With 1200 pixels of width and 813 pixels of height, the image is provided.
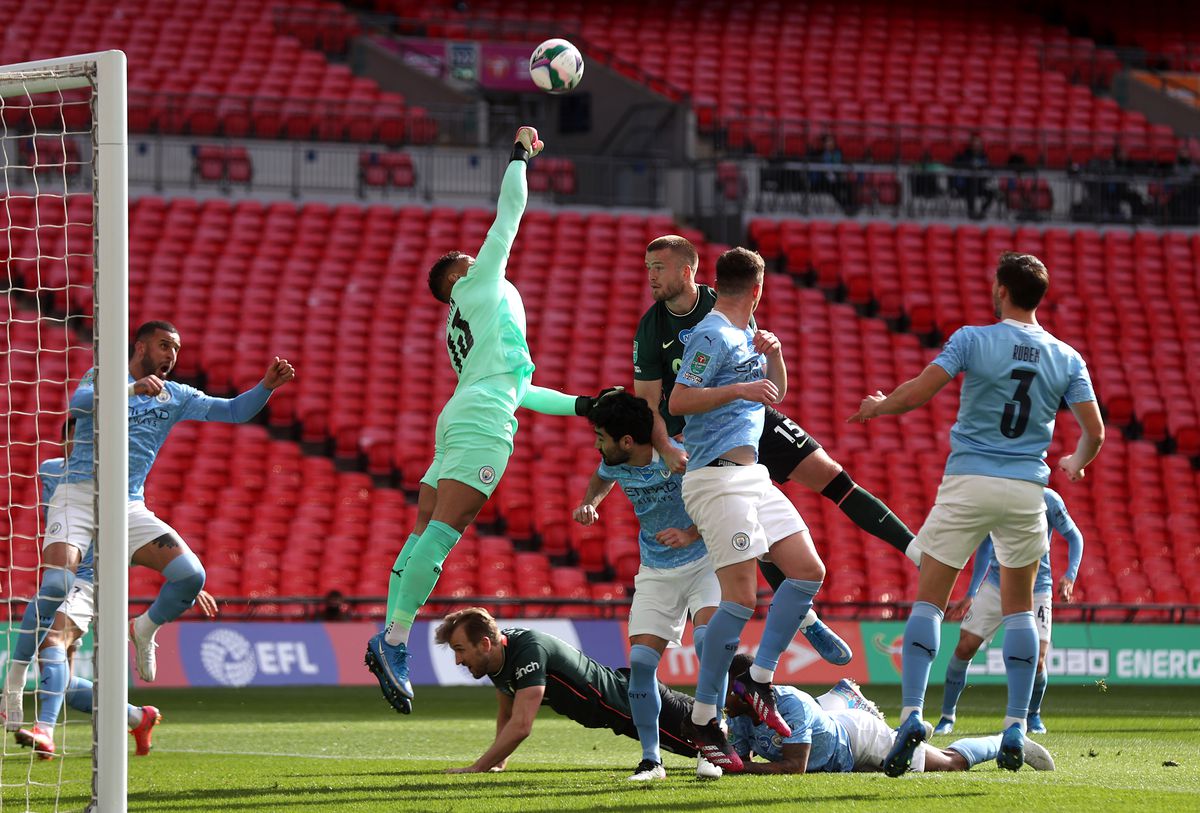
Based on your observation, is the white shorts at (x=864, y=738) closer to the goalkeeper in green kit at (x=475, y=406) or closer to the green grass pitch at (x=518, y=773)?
the green grass pitch at (x=518, y=773)

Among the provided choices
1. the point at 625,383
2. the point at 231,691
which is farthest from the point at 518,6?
the point at 231,691

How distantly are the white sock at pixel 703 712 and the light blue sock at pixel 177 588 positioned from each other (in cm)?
299

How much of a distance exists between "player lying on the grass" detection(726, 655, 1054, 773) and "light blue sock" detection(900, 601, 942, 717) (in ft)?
1.23

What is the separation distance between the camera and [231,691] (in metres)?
14.5

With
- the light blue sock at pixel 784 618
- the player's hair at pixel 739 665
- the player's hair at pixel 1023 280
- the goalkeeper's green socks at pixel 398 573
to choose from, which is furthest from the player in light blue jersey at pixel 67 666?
the player's hair at pixel 1023 280

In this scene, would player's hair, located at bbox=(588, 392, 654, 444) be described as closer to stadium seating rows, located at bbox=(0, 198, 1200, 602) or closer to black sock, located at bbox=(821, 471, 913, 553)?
black sock, located at bbox=(821, 471, 913, 553)

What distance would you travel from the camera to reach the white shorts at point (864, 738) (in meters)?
7.76

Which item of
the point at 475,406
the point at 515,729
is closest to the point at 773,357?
the point at 475,406

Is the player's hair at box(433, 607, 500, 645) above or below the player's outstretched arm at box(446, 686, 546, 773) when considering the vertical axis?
above

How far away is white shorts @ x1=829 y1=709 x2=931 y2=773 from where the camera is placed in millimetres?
7759

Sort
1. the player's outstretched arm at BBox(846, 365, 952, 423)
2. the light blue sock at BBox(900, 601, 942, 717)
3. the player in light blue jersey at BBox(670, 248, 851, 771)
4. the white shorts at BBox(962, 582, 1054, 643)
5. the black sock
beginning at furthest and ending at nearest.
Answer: the white shorts at BBox(962, 582, 1054, 643) < the black sock < the player in light blue jersey at BBox(670, 248, 851, 771) < the light blue sock at BBox(900, 601, 942, 717) < the player's outstretched arm at BBox(846, 365, 952, 423)

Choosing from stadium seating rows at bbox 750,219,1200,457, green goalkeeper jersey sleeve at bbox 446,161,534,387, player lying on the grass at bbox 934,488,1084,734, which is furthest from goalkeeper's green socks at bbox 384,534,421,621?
stadium seating rows at bbox 750,219,1200,457

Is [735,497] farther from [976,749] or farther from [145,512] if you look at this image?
[145,512]

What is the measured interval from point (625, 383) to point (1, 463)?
6838mm
